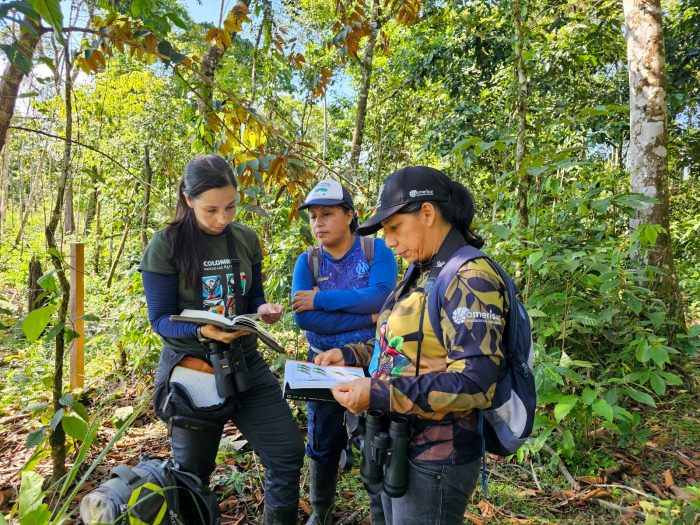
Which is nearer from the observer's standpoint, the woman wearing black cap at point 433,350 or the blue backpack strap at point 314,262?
the woman wearing black cap at point 433,350

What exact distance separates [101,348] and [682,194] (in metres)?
11.6

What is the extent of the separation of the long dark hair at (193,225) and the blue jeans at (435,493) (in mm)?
1246

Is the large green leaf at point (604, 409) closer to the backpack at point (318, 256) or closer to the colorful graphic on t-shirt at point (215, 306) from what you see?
the backpack at point (318, 256)

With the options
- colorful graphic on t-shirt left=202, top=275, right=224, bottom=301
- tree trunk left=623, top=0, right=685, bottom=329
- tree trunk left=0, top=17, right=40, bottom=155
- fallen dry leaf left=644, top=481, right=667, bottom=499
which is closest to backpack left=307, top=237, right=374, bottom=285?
colorful graphic on t-shirt left=202, top=275, right=224, bottom=301

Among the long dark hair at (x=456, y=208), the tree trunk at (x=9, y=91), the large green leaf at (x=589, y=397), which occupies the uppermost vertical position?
the tree trunk at (x=9, y=91)

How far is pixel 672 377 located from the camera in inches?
108

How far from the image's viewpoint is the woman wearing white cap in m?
2.37

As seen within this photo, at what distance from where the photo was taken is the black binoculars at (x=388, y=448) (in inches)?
56.7

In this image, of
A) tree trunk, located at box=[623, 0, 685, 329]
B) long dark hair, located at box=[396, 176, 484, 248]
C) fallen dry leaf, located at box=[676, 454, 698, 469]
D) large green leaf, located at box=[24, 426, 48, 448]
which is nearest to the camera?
long dark hair, located at box=[396, 176, 484, 248]

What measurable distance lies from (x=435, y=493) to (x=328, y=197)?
1.44 meters

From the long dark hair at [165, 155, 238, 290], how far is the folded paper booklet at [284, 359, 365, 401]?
637 mm

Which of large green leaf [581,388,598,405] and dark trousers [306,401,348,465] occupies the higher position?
large green leaf [581,388,598,405]

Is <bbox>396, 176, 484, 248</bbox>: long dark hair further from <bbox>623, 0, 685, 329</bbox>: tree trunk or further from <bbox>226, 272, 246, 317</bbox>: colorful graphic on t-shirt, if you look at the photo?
<bbox>623, 0, 685, 329</bbox>: tree trunk

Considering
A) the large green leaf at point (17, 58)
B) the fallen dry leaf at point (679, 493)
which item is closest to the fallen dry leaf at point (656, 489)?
the fallen dry leaf at point (679, 493)
